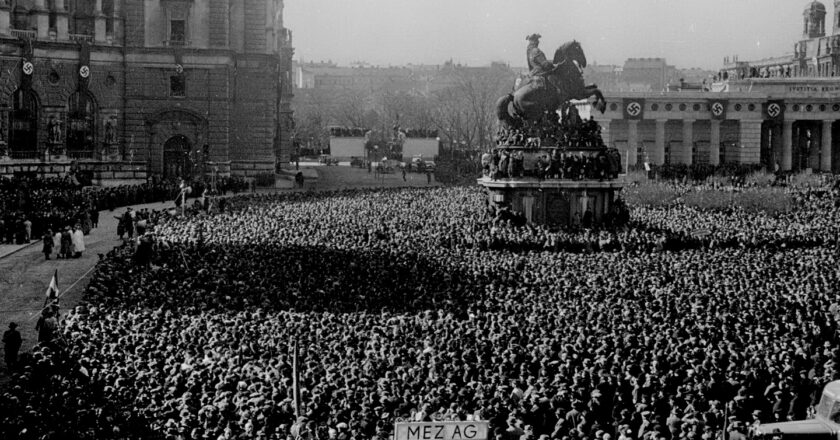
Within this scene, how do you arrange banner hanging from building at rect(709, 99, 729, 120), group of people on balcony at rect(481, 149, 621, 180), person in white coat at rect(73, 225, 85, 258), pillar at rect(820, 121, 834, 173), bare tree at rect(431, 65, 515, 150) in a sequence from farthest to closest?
1. bare tree at rect(431, 65, 515, 150)
2. pillar at rect(820, 121, 834, 173)
3. banner hanging from building at rect(709, 99, 729, 120)
4. group of people on balcony at rect(481, 149, 621, 180)
5. person in white coat at rect(73, 225, 85, 258)

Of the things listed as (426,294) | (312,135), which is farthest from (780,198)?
(312,135)

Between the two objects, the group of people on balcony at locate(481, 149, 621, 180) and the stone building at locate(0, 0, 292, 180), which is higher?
the stone building at locate(0, 0, 292, 180)

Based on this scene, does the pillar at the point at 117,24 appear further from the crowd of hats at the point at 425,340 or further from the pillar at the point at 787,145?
the pillar at the point at 787,145

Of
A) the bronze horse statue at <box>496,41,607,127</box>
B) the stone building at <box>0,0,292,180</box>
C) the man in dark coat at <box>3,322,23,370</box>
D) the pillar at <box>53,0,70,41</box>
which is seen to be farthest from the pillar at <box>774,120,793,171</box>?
the man in dark coat at <box>3,322,23,370</box>

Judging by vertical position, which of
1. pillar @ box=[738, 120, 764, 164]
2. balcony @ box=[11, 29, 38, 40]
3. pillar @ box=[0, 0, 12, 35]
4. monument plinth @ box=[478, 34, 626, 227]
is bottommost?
monument plinth @ box=[478, 34, 626, 227]

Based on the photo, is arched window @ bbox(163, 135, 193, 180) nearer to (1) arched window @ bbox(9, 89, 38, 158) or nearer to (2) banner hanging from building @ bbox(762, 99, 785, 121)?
(1) arched window @ bbox(9, 89, 38, 158)

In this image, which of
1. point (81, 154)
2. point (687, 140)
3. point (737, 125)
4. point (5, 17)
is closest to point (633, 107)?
point (687, 140)

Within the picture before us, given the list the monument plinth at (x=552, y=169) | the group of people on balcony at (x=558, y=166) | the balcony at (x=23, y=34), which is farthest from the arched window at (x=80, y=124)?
the group of people on balcony at (x=558, y=166)
